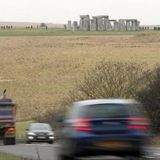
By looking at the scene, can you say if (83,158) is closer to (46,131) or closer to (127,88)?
(46,131)

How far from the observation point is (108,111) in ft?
59.4

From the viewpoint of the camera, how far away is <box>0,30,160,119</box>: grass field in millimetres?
75688

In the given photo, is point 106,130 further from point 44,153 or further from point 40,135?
point 40,135

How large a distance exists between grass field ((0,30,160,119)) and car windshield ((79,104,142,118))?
164 feet

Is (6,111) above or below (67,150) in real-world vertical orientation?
below

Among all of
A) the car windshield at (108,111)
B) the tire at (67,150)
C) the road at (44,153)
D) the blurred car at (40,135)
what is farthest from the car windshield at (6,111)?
the car windshield at (108,111)

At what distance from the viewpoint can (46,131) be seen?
45.4 metres

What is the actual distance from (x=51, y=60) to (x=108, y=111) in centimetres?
8426

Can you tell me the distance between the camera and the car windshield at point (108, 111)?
18078 millimetres

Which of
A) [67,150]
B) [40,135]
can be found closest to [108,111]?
[67,150]

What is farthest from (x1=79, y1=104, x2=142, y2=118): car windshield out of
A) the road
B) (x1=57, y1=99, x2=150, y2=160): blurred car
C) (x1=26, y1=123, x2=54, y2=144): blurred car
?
(x1=26, y1=123, x2=54, y2=144): blurred car

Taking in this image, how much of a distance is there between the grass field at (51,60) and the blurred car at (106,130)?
164 feet

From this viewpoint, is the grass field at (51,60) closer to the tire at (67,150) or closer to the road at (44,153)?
the road at (44,153)

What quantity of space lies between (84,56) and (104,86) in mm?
47937
